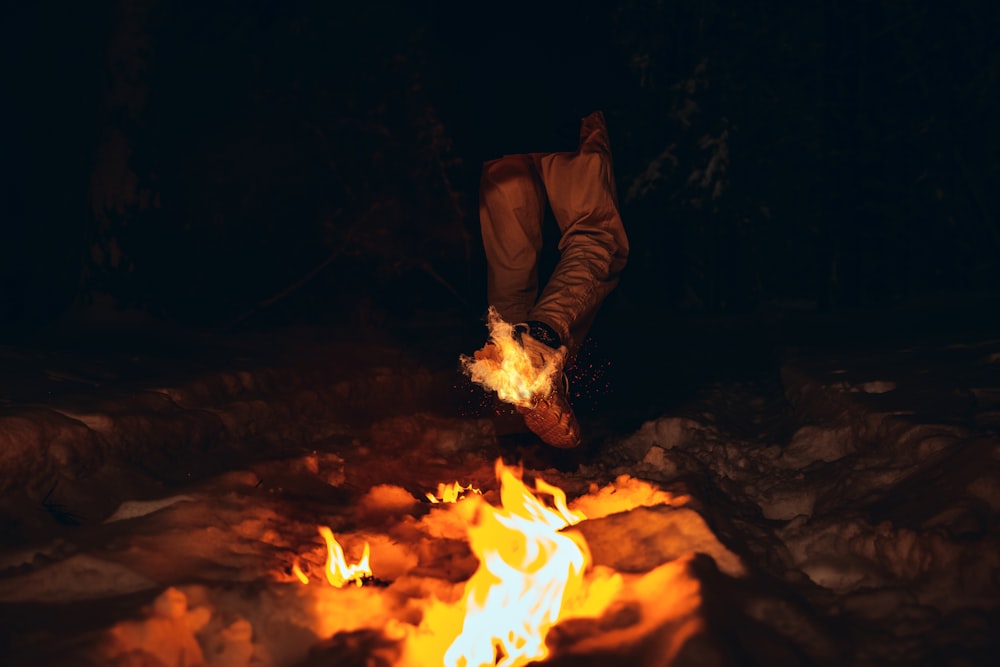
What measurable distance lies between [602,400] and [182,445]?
3398mm

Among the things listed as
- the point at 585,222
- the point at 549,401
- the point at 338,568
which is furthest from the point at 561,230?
the point at 338,568

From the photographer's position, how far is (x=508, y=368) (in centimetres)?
332

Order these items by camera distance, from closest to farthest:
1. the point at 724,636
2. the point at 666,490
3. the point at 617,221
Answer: the point at 724,636
the point at 666,490
the point at 617,221

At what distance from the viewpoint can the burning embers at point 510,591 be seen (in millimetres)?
2107

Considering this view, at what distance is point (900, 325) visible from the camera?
26.6 ft

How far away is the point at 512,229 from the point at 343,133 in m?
5.41

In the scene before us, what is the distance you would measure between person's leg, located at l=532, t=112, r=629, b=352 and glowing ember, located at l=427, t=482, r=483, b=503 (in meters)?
0.82

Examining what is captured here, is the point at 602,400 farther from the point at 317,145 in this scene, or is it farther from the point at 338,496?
the point at 317,145

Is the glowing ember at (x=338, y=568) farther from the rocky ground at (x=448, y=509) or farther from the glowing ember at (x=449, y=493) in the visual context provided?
the glowing ember at (x=449, y=493)

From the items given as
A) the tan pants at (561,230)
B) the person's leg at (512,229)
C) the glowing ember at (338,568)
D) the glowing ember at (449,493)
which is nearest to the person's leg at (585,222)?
the tan pants at (561,230)

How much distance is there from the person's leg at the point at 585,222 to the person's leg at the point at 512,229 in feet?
0.44

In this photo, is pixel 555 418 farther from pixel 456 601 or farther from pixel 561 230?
pixel 456 601

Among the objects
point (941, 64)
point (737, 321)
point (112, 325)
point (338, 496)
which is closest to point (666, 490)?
point (338, 496)

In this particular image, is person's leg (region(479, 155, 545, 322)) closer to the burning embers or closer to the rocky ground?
the rocky ground
